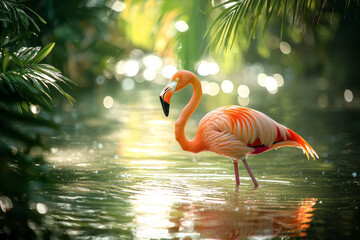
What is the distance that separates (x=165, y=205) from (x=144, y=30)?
11.0ft

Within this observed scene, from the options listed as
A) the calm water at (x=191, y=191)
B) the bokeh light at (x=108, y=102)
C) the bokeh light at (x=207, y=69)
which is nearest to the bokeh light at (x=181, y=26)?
the calm water at (x=191, y=191)

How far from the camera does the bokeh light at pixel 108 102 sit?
1562 cm

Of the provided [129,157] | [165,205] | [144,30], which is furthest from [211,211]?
[144,30]

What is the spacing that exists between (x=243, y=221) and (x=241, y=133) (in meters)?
1.41

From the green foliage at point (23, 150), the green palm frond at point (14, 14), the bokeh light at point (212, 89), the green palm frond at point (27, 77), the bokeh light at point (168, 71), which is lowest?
the green foliage at point (23, 150)

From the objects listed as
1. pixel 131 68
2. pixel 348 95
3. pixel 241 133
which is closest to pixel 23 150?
pixel 241 133

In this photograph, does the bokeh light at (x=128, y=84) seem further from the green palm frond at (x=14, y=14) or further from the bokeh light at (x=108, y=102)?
the green palm frond at (x=14, y=14)

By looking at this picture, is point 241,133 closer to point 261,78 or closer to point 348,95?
point 348,95

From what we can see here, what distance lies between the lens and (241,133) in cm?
582

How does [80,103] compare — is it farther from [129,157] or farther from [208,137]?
[208,137]

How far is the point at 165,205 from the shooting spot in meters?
5.01

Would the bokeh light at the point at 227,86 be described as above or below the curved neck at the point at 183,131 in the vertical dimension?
above

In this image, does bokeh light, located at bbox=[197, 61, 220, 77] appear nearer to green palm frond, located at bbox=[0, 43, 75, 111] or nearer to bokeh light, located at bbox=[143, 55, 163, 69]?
bokeh light, located at bbox=[143, 55, 163, 69]

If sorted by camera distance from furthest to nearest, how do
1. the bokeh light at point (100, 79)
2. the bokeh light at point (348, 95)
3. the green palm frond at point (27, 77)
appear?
the bokeh light at point (100, 79) → the bokeh light at point (348, 95) → the green palm frond at point (27, 77)
